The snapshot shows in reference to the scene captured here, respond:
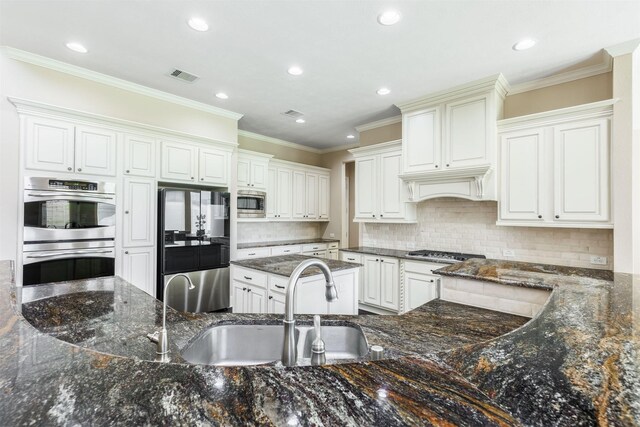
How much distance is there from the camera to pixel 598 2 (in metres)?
2.09

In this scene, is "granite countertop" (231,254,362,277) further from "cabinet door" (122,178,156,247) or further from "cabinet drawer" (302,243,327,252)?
"cabinet drawer" (302,243,327,252)

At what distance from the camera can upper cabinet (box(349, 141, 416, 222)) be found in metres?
4.25

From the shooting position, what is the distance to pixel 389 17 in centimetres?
223

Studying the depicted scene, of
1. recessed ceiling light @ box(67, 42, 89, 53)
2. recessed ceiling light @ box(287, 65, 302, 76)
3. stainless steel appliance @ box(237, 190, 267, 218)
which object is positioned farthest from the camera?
stainless steel appliance @ box(237, 190, 267, 218)

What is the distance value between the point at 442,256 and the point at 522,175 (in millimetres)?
1278

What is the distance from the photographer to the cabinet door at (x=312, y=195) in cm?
605

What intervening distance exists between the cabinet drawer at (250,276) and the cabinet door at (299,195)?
110 inches

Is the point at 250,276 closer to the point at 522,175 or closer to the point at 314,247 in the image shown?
the point at 314,247

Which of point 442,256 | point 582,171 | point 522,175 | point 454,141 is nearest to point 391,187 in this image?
point 454,141

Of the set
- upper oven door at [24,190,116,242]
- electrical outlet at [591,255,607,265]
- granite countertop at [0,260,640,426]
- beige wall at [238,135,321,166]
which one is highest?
beige wall at [238,135,321,166]

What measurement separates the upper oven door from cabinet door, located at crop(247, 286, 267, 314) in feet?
5.67

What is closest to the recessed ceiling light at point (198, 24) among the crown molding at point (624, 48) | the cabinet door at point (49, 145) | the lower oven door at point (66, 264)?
the cabinet door at point (49, 145)

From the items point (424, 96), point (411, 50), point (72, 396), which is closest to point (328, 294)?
point (72, 396)

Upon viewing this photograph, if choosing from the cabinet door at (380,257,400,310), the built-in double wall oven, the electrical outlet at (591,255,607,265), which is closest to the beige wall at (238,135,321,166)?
the built-in double wall oven
